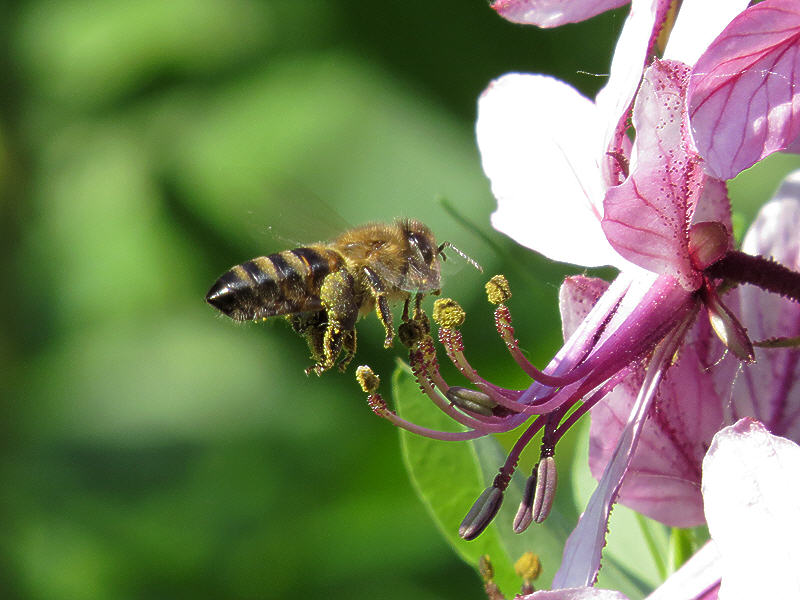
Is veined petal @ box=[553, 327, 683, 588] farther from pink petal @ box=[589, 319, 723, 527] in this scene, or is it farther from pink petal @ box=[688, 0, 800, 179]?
pink petal @ box=[688, 0, 800, 179]

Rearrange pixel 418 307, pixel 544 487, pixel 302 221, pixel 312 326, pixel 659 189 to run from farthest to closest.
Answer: pixel 302 221, pixel 312 326, pixel 418 307, pixel 544 487, pixel 659 189

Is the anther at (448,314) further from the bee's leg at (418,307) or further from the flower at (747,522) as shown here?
the flower at (747,522)

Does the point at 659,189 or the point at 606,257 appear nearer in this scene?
the point at 659,189

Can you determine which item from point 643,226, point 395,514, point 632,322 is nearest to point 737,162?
point 643,226

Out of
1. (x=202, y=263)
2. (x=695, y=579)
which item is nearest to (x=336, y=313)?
(x=695, y=579)

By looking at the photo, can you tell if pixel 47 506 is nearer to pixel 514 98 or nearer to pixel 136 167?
pixel 136 167

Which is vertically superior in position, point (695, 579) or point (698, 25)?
point (698, 25)

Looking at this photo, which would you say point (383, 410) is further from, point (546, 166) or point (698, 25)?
point (698, 25)
